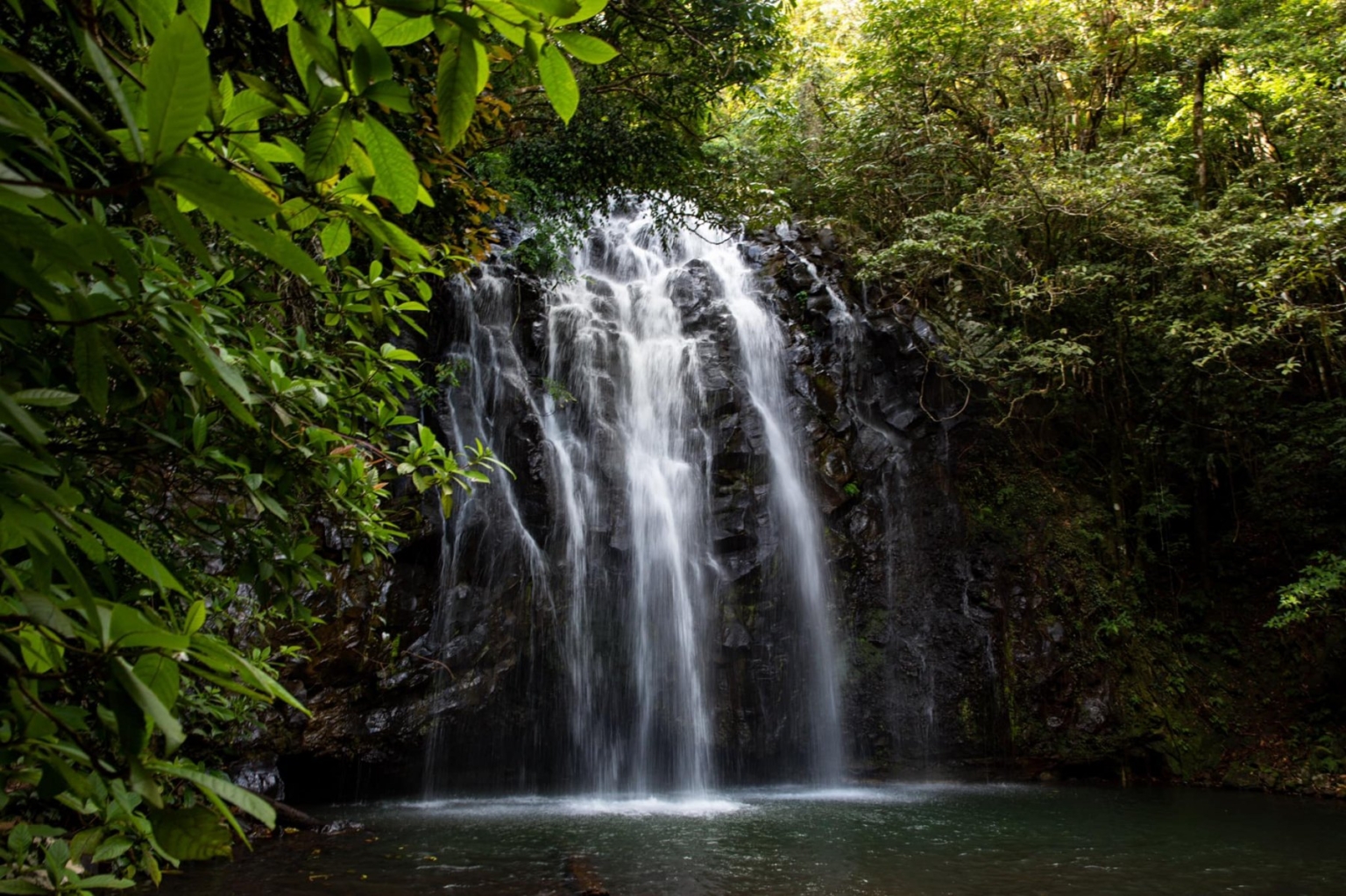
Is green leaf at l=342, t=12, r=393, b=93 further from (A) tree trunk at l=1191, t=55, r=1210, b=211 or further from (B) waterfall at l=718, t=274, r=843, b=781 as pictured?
(A) tree trunk at l=1191, t=55, r=1210, b=211

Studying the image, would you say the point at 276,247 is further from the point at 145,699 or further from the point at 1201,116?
the point at 1201,116

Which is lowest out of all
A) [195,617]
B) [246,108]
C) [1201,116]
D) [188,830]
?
[188,830]

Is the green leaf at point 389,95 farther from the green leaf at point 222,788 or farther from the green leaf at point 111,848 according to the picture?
the green leaf at point 111,848

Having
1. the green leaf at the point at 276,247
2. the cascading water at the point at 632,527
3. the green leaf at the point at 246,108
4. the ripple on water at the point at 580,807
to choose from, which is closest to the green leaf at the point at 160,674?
the green leaf at the point at 276,247

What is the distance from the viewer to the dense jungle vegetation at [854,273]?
2.79ft

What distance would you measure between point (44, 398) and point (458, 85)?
593mm

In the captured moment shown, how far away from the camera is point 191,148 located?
101cm

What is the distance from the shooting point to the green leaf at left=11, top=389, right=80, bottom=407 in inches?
34.5

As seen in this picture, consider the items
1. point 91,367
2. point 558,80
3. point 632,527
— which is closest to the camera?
point 91,367

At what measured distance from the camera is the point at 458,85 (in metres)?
0.98

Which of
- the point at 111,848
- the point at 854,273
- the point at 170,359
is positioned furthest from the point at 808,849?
the point at 854,273

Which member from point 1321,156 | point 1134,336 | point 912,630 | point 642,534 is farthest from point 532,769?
point 1321,156

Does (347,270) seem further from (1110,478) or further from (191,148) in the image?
(1110,478)

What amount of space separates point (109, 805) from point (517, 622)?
8527mm
